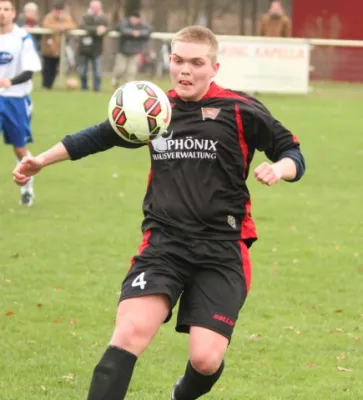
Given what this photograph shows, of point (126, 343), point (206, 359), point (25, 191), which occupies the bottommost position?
point (25, 191)

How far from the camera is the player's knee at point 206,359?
17.1 feet

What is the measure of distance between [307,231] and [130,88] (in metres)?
6.14

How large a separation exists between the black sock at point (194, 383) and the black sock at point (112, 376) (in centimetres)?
54

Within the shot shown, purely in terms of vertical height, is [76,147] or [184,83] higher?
[184,83]

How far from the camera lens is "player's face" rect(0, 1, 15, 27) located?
38.3 ft

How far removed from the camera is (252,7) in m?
43.3

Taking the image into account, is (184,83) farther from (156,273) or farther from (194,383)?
(194,383)

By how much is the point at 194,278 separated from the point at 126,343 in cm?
57

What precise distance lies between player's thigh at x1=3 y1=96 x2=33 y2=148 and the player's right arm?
6.55 meters

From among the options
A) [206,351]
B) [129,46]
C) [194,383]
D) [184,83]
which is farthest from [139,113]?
[129,46]

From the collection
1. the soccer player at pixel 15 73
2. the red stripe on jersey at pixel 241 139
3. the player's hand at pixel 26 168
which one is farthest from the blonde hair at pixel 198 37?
the soccer player at pixel 15 73

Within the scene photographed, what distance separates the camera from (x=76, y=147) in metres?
5.60

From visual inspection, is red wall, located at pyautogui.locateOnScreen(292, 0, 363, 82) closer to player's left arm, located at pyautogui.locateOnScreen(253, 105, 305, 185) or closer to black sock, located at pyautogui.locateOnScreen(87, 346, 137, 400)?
player's left arm, located at pyautogui.locateOnScreen(253, 105, 305, 185)

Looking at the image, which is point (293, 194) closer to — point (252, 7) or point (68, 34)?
point (68, 34)
